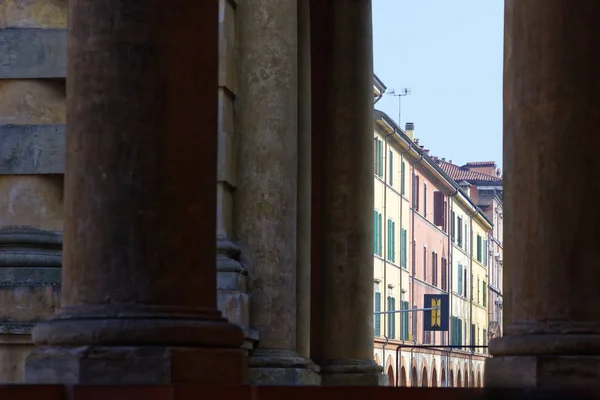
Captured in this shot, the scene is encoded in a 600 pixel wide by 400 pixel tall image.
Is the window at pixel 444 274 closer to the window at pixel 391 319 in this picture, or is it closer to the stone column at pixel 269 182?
the window at pixel 391 319

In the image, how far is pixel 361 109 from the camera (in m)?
17.9

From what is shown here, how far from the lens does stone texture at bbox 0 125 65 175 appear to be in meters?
12.3

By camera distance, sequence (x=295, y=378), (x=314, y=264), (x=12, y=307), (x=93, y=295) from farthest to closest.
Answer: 1. (x=314, y=264)
2. (x=295, y=378)
3. (x=12, y=307)
4. (x=93, y=295)

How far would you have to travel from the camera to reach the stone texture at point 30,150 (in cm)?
1230

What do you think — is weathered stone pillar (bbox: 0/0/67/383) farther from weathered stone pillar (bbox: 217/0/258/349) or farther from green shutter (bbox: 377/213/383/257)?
green shutter (bbox: 377/213/383/257)

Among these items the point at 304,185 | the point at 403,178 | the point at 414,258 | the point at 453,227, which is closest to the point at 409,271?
the point at 414,258

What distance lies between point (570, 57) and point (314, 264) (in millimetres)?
7347

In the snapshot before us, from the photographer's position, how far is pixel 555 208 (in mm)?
10578

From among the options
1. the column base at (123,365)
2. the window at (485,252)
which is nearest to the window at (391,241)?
the window at (485,252)

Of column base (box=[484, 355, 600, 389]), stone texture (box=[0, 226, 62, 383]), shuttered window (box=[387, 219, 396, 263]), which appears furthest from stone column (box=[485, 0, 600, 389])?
shuttered window (box=[387, 219, 396, 263])

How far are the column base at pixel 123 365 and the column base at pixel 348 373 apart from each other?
886 centimetres

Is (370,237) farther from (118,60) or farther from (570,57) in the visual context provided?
(118,60)

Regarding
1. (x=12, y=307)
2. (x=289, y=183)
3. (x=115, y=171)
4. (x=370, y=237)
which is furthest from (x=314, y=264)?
Answer: (x=115, y=171)

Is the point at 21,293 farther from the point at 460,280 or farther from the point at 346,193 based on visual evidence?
the point at 460,280
